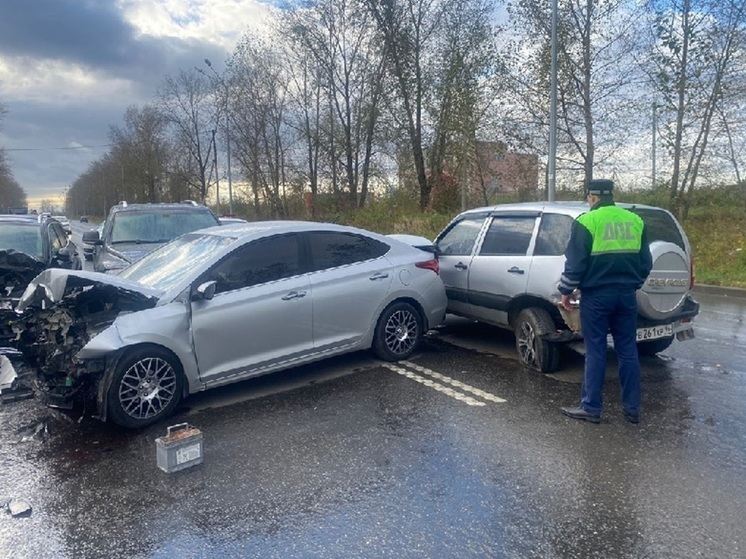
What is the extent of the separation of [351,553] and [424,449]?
1431 millimetres

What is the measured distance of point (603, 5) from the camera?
17.6 m

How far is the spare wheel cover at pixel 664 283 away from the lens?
19.2ft

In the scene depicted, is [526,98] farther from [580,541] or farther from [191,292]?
[580,541]

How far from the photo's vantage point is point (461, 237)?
793 centimetres

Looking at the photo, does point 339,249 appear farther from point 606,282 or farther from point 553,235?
point 606,282

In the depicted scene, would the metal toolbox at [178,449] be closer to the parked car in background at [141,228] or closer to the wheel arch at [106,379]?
the wheel arch at [106,379]

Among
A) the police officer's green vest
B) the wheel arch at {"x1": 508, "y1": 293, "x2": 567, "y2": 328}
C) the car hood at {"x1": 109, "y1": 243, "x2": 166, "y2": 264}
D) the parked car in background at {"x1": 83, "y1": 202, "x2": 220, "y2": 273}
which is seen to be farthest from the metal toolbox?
the parked car in background at {"x1": 83, "y1": 202, "x2": 220, "y2": 273}

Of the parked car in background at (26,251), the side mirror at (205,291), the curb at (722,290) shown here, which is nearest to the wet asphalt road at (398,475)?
the side mirror at (205,291)

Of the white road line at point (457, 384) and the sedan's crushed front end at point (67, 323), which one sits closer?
the sedan's crushed front end at point (67, 323)

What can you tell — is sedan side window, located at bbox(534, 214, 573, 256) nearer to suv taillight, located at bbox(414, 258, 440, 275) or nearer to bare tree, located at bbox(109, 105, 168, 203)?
suv taillight, located at bbox(414, 258, 440, 275)

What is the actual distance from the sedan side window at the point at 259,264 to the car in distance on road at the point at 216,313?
0.04ft

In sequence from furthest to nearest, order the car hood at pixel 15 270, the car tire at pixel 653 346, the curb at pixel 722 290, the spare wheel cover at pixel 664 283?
the curb at pixel 722 290 → the car hood at pixel 15 270 → the car tire at pixel 653 346 → the spare wheel cover at pixel 664 283

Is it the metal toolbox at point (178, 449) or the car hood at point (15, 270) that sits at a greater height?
the car hood at point (15, 270)

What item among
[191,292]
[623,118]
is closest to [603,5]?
[623,118]
